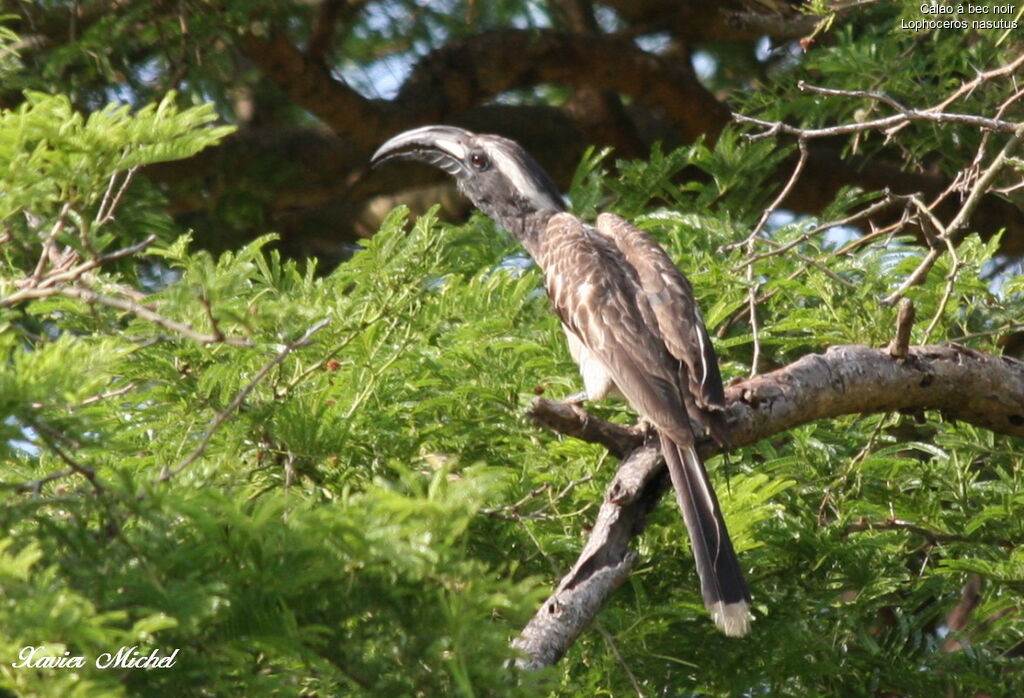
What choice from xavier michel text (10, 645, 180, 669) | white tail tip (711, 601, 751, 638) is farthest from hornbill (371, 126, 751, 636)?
xavier michel text (10, 645, 180, 669)

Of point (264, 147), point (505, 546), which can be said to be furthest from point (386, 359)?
point (264, 147)

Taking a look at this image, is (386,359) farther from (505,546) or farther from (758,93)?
(758,93)

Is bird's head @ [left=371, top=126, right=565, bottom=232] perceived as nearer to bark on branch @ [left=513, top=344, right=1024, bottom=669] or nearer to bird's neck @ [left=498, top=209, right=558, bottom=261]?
bird's neck @ [left=498, top=209, right=558, bottom=261]

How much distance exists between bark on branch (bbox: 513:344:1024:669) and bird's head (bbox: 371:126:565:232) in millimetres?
1439

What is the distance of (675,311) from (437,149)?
1.36 meters

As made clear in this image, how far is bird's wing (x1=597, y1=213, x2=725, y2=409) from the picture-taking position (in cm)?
317

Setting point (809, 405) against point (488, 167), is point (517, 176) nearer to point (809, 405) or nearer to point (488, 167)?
point (488, 167)

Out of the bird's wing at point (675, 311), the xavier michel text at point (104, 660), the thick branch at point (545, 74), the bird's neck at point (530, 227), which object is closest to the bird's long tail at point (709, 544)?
the bird's wing at point (675, 311)

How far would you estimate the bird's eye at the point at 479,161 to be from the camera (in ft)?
14.6

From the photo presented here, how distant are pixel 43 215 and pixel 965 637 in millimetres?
2381

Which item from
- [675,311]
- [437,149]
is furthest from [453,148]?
[675,311]

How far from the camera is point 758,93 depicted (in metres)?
4.52

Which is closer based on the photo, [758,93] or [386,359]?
[386,359]

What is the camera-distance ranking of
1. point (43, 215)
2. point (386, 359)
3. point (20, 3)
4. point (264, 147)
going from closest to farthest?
point (43, 215), point (386, 359), point (20, 3), point (264, 147)
